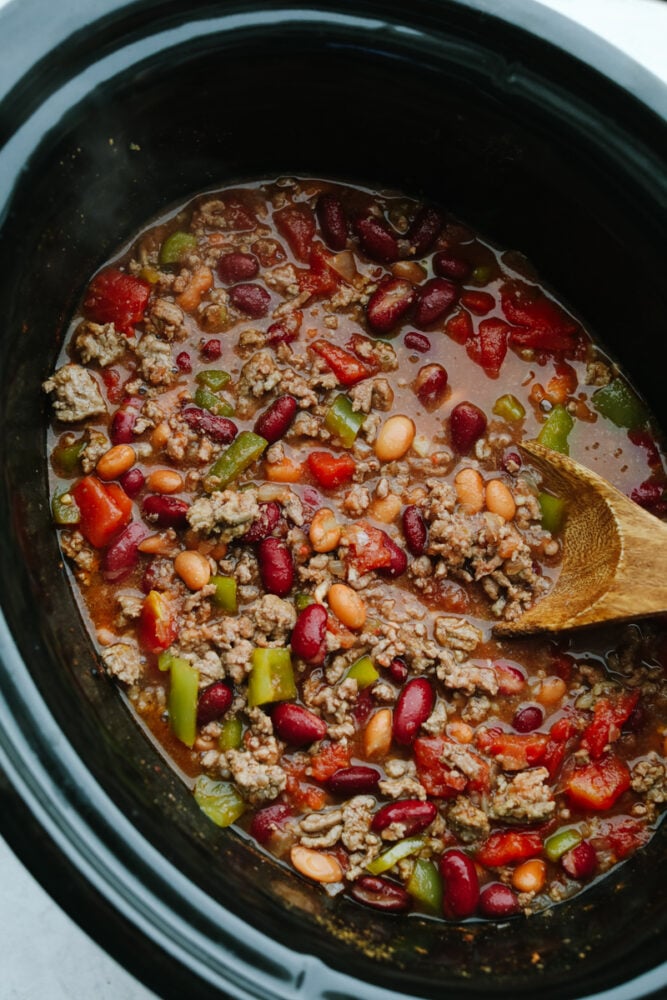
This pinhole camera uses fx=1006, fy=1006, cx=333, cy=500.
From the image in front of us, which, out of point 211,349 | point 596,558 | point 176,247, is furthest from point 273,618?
point 176,247

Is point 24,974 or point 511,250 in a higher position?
point 511,250

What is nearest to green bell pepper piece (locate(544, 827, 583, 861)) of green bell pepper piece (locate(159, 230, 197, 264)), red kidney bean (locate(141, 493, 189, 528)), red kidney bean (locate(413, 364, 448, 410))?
red kidney bean (locate(413, 364, 448, 410))

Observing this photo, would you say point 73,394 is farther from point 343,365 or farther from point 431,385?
point 431,385

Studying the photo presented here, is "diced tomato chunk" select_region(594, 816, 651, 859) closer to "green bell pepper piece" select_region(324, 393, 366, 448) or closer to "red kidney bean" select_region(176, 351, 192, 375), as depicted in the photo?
"green bell pepper piece" select_region(324, 393, 366, 448)

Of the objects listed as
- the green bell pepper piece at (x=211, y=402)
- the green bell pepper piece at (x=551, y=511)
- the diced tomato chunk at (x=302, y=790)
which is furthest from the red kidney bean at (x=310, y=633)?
the green bell pepper piece at (x=551, y=511)

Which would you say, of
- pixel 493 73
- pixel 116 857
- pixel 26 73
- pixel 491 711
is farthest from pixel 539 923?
pixel 26 73

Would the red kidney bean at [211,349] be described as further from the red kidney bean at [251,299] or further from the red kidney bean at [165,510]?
the red kidney bean at [165,510]

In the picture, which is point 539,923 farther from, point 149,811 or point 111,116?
point 111,116
